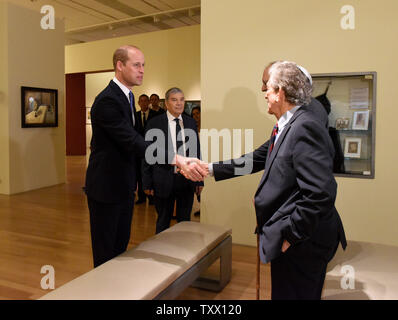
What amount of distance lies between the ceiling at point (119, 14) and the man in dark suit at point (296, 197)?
30.6 ft

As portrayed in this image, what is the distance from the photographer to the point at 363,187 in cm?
410

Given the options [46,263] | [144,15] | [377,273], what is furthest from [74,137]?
[377,273]

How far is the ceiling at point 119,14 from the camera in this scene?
34.8 ft

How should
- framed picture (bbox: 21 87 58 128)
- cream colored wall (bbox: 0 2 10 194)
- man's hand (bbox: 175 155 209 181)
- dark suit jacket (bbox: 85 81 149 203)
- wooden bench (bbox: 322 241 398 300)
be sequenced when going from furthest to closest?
framed picture (bbox: 21 87 58 128) < cream colored wall (bbox: 0 2 10 194) < man's hand (bbox: 175 155 209 181) < dark suit jacket (bbox: 85 81 149 203) < wooden bench (bbox: 322 241 398 300)

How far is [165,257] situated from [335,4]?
10.5ft

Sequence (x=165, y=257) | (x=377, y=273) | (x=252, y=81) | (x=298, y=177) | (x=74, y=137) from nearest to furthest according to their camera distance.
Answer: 1. (x=298, y=177)
2. (x=377, y=273)
3. (x=165, y=257)
4. (x=252, y=81)
5. (x=74, y=137)

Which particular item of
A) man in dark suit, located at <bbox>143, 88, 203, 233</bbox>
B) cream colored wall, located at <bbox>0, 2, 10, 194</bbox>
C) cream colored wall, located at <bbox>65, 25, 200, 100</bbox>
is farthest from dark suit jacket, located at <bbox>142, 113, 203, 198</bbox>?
cream colored wall, located at <bbox>65, 25, 200, 100</bbox>

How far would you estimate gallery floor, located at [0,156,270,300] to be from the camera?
344 cm

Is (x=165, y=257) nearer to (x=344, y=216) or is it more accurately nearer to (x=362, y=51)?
(x=344, y=216)

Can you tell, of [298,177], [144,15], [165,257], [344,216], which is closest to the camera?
[298,177]

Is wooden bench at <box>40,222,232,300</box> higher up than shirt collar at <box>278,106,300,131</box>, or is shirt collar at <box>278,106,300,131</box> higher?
shirt collar at <box>278,106,300,131</box>

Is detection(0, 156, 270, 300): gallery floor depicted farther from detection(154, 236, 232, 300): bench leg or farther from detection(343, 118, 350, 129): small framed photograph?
detection(343, 118, 350, 129): small framed photograph

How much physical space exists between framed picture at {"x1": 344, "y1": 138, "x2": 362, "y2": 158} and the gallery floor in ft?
5.01

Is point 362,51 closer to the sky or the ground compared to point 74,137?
closer to the sky
